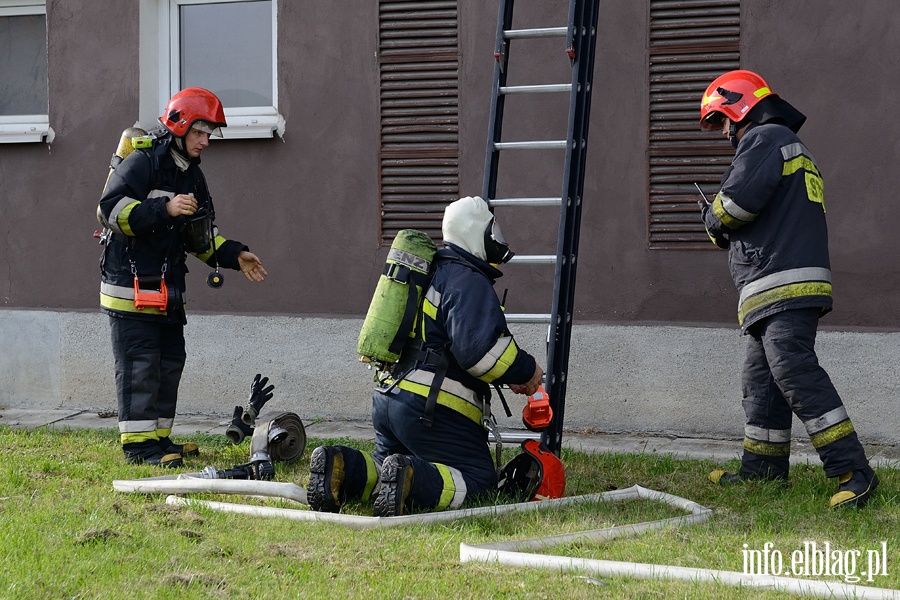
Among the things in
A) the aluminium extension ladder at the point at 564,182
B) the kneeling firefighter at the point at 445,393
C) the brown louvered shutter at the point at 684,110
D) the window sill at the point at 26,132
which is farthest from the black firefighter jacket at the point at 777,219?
the window sill at the point at 26,132

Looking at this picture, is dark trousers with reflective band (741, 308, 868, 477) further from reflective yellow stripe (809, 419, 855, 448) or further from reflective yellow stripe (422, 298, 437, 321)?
reflective yellow stripe (422, 298, 437, 321)

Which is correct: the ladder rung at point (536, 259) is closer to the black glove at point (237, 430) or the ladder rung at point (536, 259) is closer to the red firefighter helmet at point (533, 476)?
the red firefighter helmet at point (533, 476)

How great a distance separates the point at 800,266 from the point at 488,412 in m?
1.57

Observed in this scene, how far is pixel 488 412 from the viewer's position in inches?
190

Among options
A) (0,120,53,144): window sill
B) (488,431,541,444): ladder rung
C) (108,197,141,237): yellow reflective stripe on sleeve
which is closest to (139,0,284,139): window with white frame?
(0,120,53,144): window sill

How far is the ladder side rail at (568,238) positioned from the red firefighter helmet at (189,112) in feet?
6.49

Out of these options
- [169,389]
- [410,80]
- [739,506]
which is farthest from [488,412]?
[410,80]

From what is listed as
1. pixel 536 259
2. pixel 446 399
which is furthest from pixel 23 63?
pixel 446 399

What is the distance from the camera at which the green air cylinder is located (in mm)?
4633

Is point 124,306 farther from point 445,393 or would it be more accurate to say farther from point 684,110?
point 684,110

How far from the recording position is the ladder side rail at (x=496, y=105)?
5766mm

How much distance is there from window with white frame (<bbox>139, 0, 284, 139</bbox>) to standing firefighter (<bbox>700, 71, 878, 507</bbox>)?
3.58m

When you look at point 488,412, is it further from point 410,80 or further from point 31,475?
point 410,80

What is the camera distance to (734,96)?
511 centimetres
